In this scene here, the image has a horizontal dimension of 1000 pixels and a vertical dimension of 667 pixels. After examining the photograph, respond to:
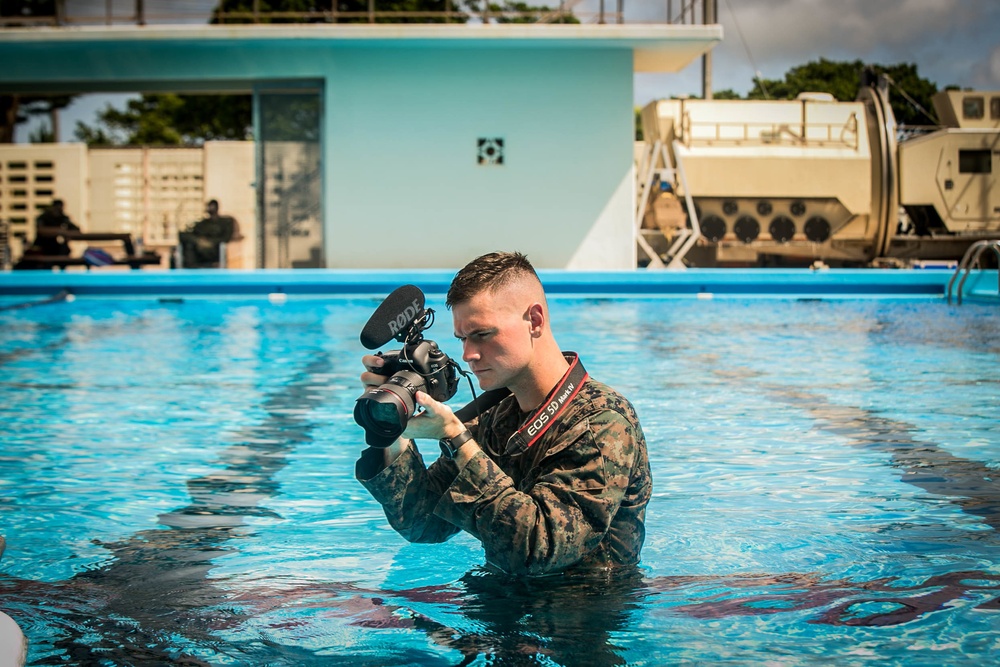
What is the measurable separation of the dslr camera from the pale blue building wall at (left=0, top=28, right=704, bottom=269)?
15072mm

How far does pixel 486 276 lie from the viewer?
96.7 inches

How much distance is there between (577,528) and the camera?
7.90ft

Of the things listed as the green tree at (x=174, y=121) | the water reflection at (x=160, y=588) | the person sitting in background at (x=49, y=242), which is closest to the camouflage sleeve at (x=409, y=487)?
the water reflection at (x=160, y=588)

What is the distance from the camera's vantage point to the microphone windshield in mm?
2279

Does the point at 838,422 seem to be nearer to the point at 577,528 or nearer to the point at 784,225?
the point at 577,528

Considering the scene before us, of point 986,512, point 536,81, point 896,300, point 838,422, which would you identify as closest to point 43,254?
point 536,81

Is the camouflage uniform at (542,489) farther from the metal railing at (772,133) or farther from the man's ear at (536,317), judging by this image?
the metal railing at (772,133)

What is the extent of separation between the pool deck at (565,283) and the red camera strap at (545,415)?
1169 cm

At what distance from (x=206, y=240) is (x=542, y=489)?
16059mm

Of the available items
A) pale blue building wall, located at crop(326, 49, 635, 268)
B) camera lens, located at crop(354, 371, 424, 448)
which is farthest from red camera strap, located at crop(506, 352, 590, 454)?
pale blue building wall, located at crop(326, 49, 635, 268)

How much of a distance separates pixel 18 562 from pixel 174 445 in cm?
198

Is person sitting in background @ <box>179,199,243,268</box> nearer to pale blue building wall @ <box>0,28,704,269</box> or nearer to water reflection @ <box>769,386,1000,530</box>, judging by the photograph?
pale blue building wall @ <box>0,28,704,269</box>

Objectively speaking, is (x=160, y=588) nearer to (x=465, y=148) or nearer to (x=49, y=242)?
(x=465, y=148)

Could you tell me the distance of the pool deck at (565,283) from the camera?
1445cm
